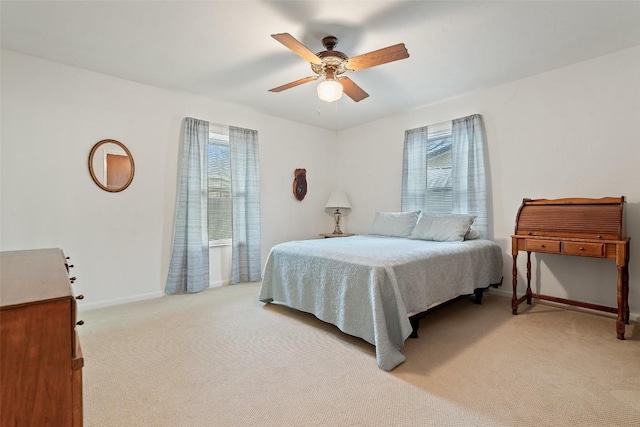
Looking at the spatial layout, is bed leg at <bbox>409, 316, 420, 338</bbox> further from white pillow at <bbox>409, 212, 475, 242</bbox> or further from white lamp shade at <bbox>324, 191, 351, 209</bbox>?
white lamp shade at <bbox>324, 191, 351, 209</bbox>

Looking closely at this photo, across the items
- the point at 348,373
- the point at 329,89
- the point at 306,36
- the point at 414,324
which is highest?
the point at 306,36

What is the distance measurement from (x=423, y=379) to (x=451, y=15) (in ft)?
8.11

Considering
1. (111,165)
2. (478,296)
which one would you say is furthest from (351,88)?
(111,165)

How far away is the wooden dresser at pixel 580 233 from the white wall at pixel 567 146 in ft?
0.95

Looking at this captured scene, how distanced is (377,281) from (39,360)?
171cm

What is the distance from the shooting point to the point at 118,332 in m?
2.49

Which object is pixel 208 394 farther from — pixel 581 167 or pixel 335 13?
pixel 581 167

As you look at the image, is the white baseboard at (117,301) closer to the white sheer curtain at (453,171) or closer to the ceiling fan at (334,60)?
the ceiling fan at (334,60)

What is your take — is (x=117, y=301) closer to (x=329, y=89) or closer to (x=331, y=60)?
(x=329, y=89)

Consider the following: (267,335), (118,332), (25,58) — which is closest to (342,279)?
(267,335)

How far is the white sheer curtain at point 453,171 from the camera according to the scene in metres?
3.56

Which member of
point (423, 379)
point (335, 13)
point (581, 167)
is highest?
point (335, 13)

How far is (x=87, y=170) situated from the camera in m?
3.05

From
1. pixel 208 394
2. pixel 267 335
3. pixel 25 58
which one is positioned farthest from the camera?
pixel 25 58
